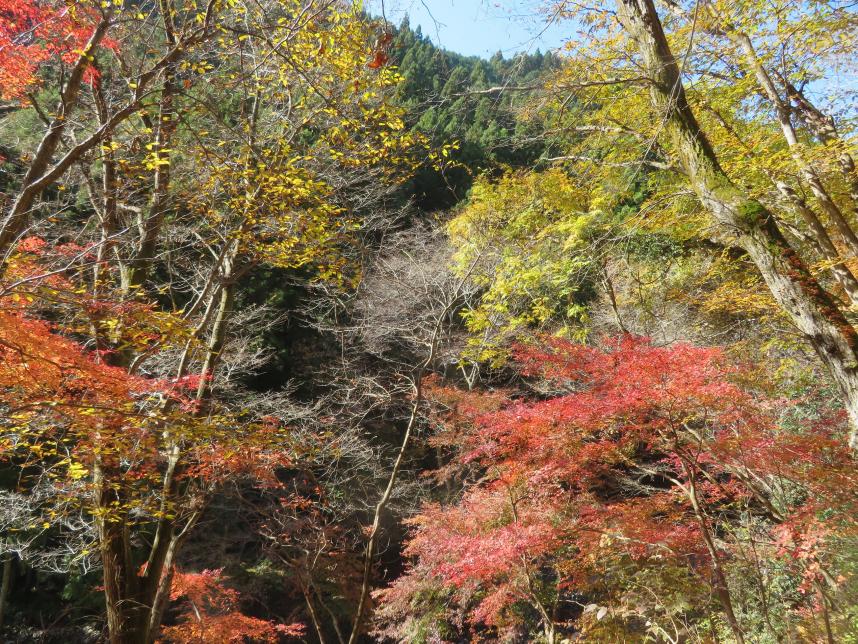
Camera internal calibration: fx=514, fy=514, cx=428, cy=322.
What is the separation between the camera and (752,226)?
3.38 metres

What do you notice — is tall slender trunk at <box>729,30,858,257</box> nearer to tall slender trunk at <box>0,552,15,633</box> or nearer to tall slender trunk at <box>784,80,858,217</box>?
tall slender trunk at <box>784,80,858,217</box>

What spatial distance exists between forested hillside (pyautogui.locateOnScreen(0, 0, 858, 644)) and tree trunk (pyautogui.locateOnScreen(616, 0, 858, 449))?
21 millimetres

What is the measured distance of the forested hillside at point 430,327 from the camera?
134 inches

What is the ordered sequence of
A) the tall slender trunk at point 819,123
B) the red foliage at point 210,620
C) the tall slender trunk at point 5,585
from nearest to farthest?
1. the tall slender trunk at point 819,123
2. the red foliage at point 210,620
3. the tall slender trunk at point 5,585

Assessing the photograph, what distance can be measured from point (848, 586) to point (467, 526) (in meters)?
4.11

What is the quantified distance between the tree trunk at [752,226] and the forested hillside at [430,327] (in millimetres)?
21

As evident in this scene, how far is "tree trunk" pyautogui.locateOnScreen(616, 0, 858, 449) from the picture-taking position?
3.18 m

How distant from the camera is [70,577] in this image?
26.5 ft

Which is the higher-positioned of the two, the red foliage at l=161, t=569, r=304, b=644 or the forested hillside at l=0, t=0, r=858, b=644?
the forested hillside at l=0, t=0, r=858, b=644

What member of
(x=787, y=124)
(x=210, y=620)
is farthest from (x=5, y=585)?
(x=787, y=124)

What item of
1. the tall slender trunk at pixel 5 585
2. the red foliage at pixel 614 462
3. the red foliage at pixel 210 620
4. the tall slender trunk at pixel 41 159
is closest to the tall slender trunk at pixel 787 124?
the red foliage at pixel 614 462

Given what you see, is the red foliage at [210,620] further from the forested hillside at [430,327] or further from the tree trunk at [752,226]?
the tree trunk at [752,226]

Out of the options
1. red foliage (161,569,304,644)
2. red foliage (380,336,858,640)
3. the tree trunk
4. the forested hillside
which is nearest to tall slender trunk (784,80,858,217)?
the forested hillside

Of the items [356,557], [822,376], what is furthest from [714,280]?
[356,557]
